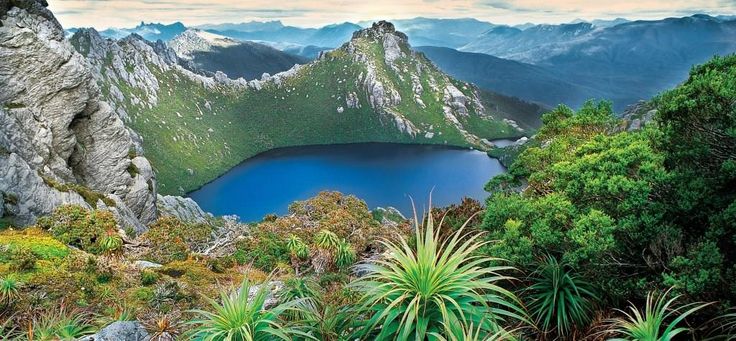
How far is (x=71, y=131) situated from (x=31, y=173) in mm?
13329

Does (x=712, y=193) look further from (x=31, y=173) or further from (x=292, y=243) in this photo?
(x=31, y=173)

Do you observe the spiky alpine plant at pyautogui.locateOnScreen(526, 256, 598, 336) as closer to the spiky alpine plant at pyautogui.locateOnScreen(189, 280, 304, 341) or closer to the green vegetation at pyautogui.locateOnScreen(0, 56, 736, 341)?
the green vegetation at pyautogui.locateOnScreen(0, 56, 736, 341)

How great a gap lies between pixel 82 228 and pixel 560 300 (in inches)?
841

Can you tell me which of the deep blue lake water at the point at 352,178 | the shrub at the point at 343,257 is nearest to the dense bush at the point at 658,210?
the shrub at the point at 343,257

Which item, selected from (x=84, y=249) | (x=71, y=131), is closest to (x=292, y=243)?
(x=84, y=249)

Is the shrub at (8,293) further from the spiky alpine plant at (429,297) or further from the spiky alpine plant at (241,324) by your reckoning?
the spiky alpine plant at (429,297)

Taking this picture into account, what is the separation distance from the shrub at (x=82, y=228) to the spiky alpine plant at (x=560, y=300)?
61.8ft

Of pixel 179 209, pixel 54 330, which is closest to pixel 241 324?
pixel 54 330

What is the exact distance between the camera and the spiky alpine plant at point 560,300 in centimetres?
1028

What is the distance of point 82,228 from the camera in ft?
73.4

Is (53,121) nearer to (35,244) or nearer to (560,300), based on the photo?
(35,244)

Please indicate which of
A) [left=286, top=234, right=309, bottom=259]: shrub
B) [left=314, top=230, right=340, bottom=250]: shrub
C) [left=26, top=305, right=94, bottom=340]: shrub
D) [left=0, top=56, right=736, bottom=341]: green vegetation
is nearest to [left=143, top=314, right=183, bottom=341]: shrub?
[left=0, top=56, right=736, bottom=341]: green vegetation

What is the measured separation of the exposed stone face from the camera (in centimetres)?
3584

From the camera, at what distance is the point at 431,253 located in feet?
20.1
